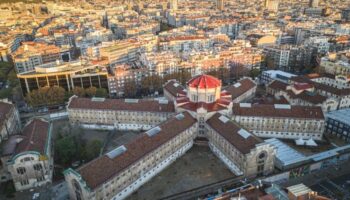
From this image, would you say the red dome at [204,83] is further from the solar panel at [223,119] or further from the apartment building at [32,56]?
the apartment building at [32,56]

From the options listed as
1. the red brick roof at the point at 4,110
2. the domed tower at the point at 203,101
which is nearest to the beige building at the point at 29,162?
the red brick roof at the point at 4,110

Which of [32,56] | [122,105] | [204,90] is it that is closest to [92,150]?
[122,105]

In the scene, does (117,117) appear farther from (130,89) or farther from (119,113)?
(130,89)

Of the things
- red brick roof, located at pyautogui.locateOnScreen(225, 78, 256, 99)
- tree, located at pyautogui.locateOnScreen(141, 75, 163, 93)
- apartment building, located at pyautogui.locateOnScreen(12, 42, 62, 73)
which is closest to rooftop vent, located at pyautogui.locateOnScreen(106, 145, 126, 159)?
red brick roof, located at pyautogui.locateOnScreen(225, 78, 256, 99)

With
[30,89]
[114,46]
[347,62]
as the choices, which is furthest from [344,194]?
[114,46]

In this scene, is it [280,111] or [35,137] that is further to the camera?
[280,111]

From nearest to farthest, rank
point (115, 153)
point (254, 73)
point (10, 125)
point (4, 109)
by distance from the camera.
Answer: point (115, 153) < point (10, 125) < point (4, 109) < point (254, 73)
